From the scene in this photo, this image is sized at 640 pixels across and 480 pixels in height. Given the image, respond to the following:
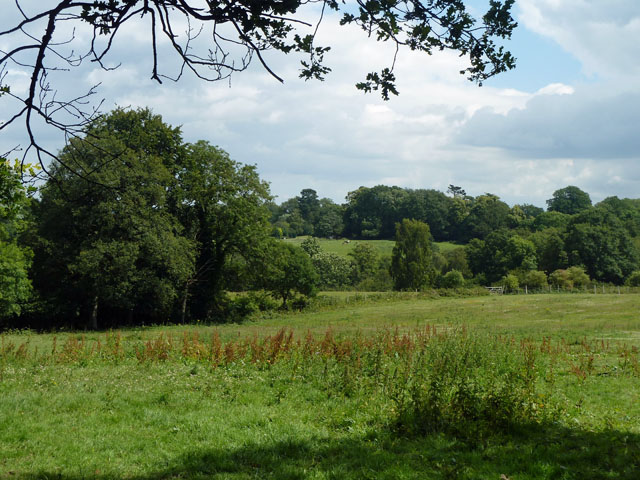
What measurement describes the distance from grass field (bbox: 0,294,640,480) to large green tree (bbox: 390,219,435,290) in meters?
58.9

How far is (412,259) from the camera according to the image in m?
73.1

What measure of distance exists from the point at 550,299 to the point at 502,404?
162 feet

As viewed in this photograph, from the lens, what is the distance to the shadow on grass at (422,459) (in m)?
5.80

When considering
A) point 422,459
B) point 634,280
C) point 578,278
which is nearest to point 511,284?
point 578,278

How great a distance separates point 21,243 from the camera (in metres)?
33.2

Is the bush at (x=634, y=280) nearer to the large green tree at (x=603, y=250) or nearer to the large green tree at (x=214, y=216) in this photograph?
the large green tree at (x=603, y=250)

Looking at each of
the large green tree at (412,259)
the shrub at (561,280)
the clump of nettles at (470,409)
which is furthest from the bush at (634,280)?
the clump of nettles at (470,409)

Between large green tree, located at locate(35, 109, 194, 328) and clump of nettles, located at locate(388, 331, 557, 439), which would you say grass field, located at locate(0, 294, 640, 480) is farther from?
large green tree, located at locate(35, 109, 194, 328)

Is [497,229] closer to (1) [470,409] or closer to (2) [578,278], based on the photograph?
(2) [578,278]

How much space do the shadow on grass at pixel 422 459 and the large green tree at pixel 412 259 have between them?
64897mm

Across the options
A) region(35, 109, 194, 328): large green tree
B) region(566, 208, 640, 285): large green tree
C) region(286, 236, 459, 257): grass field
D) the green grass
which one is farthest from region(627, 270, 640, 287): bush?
region(35, 109, 194, 328): large green tree

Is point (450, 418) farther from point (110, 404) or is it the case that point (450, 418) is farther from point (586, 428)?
point (110, 404)

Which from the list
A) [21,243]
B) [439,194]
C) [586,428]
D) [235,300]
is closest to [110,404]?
[586,428]

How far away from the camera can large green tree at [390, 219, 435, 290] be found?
237ft
